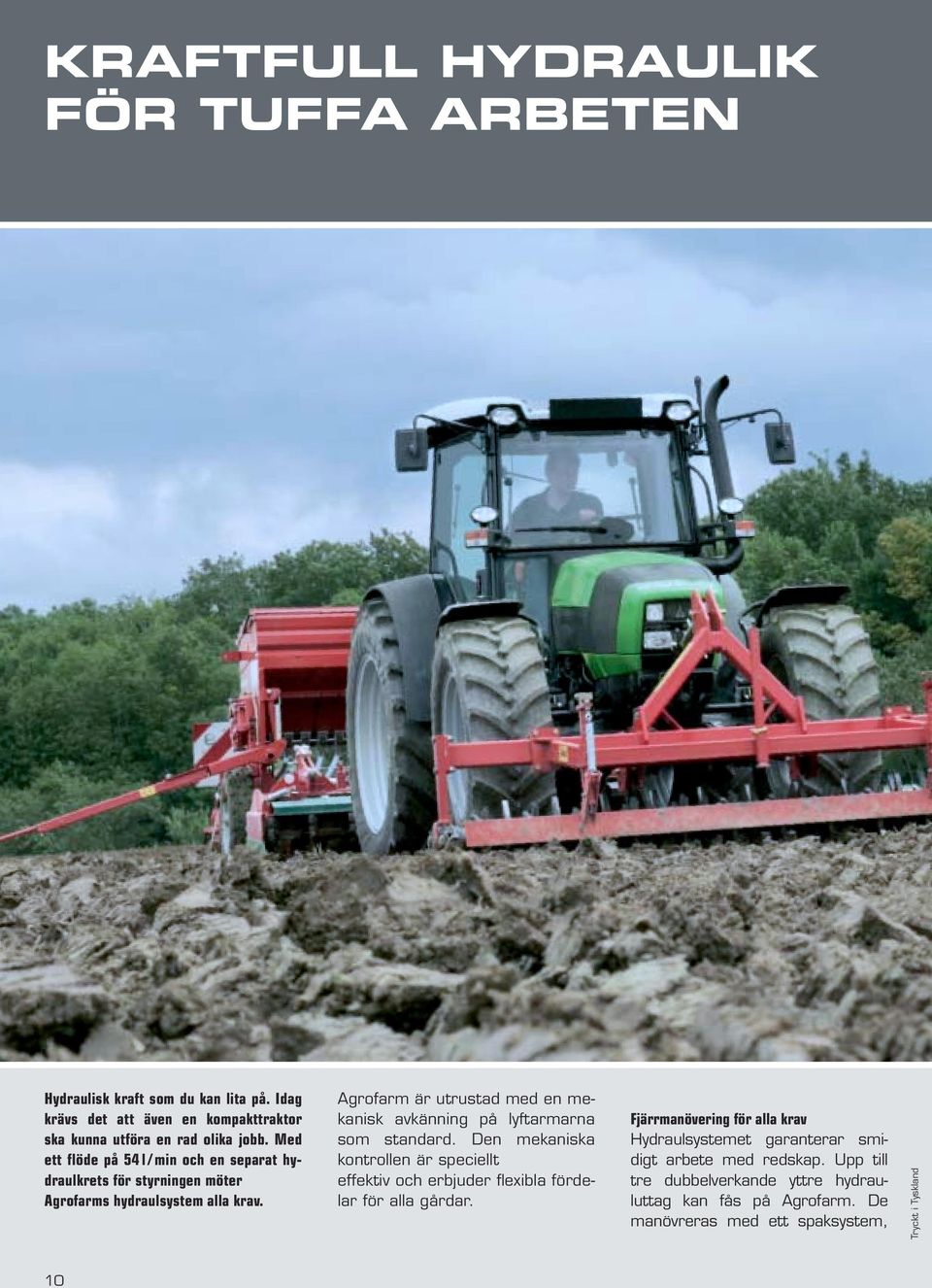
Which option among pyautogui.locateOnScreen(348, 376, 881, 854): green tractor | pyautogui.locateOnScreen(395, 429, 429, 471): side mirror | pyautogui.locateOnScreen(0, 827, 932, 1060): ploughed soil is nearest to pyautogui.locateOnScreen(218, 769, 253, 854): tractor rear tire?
pyautogui.locateOnScreen(348, 376, 881, 854): green tractor

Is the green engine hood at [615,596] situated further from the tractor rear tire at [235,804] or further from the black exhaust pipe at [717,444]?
the tractor rear tire at [235,804]

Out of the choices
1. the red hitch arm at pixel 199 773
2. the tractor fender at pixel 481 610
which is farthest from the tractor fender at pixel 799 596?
the red hitch arm at pixel 199 773

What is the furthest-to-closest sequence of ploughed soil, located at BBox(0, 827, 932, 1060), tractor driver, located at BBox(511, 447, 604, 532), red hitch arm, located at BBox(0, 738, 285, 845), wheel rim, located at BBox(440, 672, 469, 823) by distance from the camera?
red hitch arm, located at BBox(0, 738, 285, 845) → tractor driver, located at BBox(511, 447, 604, 532) → wheel rim, located at BBox(440, 672, 469, 823) → ploughed soil, located at BBox(0, 827, 932, 1060)

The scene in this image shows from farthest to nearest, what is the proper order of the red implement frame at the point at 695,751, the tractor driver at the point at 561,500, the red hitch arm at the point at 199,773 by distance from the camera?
the red hitch arm at the point at 199,773, the tractor driver at the point at 561,500, the red implement frame at the point at 695,751

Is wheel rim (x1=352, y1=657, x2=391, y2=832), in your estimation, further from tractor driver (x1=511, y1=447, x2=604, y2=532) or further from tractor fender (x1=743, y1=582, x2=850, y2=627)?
tractor fender (x1=743, y1=582, x2=850, y2=627)

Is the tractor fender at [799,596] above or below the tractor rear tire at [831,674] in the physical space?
above

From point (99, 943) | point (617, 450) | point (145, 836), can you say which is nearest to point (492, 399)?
point (617, 450)

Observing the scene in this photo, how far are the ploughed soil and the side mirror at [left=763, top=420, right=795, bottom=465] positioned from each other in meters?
3.15

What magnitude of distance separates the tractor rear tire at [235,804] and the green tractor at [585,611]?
153 inches

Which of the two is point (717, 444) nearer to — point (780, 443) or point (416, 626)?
point (780, 443)

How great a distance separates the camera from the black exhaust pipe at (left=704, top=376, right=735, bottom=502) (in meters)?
10.4

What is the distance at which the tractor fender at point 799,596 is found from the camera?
10.2m

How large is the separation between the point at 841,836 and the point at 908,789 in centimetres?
40
